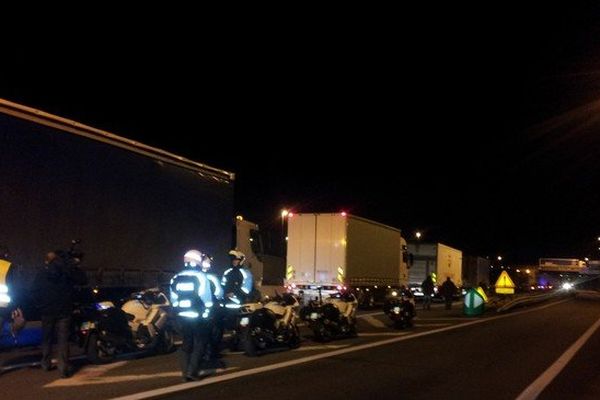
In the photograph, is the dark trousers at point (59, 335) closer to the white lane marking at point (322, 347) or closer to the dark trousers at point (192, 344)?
the dark trousers at point (192, 344)

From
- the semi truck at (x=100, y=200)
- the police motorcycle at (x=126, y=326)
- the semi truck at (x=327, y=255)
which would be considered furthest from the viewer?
the semi truck at (x=327, y=255)

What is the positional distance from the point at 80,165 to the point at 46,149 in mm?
799

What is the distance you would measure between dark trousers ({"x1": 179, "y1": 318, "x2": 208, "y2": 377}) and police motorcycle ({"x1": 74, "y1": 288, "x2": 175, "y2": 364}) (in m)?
2.03

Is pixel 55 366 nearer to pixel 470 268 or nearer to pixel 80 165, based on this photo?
pixel 80 165

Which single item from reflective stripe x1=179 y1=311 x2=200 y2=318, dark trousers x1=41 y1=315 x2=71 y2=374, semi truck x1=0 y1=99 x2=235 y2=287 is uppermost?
semi truck x1=0 y1=99 x2=235 y2=287

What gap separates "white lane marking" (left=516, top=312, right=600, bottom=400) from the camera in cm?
1045

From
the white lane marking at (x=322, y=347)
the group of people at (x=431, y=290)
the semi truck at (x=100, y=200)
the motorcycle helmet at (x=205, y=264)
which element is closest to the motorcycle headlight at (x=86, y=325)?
the semi truck at (x=100, y=200)

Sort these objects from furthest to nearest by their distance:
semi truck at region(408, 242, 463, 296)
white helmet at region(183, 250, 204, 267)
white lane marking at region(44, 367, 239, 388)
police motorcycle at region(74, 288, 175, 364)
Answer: semi truck at region(408, 242, 463, 296) → police motorcycle at region(74, 288, 175, 364) → white helmet at region(183, 250, 204, 267) → white lane marking at region(44, 367, 239, 388)

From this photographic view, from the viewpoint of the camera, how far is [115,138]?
13414mm

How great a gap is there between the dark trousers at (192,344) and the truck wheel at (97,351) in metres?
2.03

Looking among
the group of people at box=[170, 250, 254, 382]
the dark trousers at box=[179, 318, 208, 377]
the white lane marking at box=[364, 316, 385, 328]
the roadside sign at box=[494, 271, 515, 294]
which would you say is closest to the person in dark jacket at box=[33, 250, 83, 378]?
the group of people at box=[170, 250, 254, 382]

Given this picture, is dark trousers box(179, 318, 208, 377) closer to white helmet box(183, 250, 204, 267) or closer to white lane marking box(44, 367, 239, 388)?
white lane marking box(44, 367, 239, 388)


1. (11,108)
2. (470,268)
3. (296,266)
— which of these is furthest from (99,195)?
(470,268)

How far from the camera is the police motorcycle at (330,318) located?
16.1 metres
